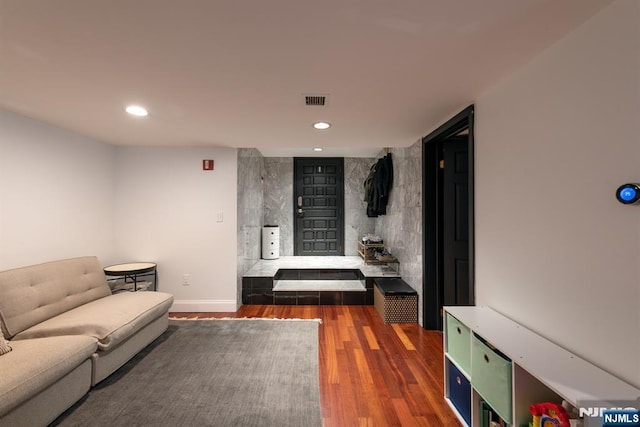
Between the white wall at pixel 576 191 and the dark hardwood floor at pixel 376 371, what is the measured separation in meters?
0.83

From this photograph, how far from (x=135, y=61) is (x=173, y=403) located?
6.72ft

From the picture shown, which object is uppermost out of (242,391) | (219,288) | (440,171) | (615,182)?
(440,171)

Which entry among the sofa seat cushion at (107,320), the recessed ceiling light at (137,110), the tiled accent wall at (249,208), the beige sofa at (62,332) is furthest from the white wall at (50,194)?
the tiled accent wall at (249,208)

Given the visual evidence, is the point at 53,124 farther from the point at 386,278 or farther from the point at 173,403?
the point at 386,278

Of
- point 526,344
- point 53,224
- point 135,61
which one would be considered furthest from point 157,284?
point 526,344

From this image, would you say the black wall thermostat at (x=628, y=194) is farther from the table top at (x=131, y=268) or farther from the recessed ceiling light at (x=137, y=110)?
Result: the table top at (x=131, y=268)

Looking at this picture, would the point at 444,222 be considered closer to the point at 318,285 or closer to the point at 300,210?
the point at 318,285

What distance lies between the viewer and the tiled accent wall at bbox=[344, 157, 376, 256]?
18.5ft

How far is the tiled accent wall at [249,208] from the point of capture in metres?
3.69

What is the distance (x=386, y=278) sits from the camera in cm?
379

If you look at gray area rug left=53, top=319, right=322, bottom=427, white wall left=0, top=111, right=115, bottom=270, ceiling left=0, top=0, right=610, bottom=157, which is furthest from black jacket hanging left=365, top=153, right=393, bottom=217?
white wall left=0, top=111, right=115, bottom=270

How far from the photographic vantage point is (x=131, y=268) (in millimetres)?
3166

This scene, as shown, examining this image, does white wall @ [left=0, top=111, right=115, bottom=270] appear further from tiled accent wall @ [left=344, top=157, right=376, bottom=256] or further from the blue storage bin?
tiled accent wall @ [left=344, top=157, right=376, bottom=256]

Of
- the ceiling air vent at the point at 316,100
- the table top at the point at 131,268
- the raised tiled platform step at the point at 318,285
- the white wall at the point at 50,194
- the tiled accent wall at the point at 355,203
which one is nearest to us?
the ceiling air vent at the point at 316,100
